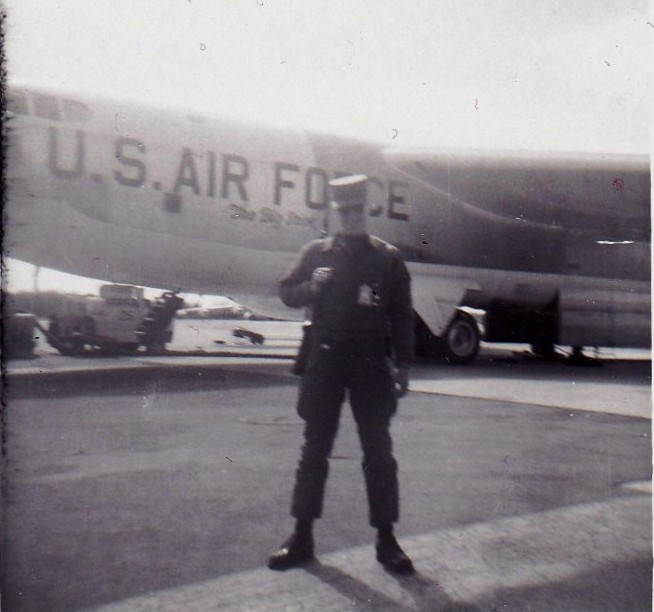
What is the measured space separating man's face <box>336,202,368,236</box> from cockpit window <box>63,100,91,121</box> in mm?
4103

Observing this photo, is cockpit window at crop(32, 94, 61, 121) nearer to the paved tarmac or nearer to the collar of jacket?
the paved tarmac

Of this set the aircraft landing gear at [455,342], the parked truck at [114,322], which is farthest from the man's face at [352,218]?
the aircraft landing gear at [455,342]

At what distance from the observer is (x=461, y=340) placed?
11.0 metres

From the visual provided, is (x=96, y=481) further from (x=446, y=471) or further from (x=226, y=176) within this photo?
(x=226, y=176)

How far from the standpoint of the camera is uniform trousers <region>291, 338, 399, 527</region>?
10.9 feet

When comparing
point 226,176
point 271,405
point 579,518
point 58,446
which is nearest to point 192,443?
point 58,446

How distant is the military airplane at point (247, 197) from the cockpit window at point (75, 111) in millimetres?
18

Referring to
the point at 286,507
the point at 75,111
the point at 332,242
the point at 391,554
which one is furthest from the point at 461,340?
the point at 391,554

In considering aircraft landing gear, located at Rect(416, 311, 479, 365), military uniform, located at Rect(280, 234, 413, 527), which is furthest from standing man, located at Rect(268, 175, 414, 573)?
aircraft landing gear, located at Rect(416, 311, 479, 365)

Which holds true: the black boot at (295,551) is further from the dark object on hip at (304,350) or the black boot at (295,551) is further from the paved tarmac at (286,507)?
the dark object on hip at (304,350)

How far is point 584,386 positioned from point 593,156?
2.94m

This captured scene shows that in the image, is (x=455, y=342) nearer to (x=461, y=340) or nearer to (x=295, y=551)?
(x=461, y=340)

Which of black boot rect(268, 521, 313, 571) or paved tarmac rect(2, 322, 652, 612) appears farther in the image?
black boot rect(268, 521, 313, 571)

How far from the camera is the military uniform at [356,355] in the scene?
10.9ft
